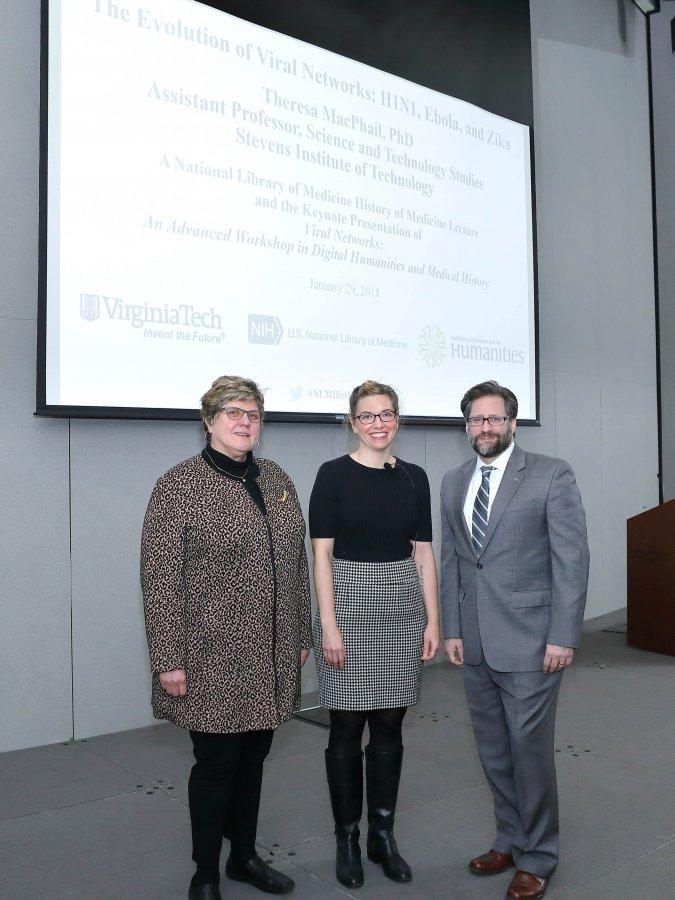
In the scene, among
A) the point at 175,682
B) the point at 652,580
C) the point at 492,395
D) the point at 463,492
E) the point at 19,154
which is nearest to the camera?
the point at 175,682

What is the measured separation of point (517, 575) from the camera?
2227mm

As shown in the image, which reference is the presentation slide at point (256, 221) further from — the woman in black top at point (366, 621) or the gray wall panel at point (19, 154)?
the woman in black top at point (366, 621)

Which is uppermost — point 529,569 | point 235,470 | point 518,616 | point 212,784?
point 235,470

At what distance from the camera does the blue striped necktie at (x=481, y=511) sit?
2.29 m

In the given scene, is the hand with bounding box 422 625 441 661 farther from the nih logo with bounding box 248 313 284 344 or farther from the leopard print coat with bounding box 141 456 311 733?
the nih logo with bounding box 248 313 284 344

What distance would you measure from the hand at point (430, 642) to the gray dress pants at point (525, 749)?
0.40 ft

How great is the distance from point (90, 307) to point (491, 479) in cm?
197

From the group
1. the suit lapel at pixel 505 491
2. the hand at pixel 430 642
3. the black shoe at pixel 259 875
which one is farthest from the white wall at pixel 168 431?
the suit lapel at pixel 505 491

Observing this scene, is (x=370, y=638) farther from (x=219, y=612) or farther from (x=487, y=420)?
(x=487, y=420)

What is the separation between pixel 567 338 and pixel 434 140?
6.59 ft

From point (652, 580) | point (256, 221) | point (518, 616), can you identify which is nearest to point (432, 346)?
point (256, 221)

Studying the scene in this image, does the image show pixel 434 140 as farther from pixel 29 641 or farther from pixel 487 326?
pixel 29 641

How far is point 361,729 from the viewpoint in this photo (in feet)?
7.63

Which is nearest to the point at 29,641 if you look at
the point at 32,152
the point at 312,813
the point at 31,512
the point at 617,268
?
the point at 31,512
